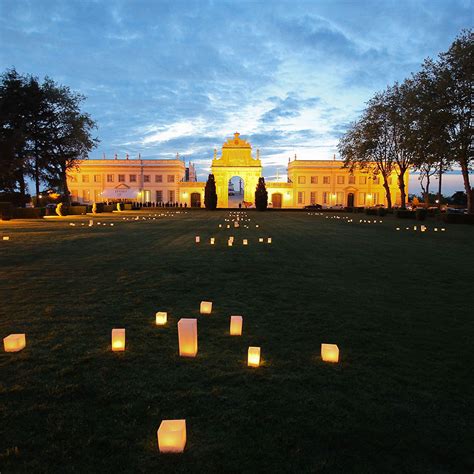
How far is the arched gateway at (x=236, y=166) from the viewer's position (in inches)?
2950

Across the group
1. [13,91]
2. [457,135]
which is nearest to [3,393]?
[457,135]

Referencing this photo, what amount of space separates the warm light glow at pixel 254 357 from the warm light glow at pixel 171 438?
153 centimetres

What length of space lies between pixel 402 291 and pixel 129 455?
6554 mm

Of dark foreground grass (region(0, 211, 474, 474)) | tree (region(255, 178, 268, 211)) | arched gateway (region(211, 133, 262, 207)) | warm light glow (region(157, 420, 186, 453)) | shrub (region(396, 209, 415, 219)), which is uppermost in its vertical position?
arched gateway (region(211, 133, 262, 207))

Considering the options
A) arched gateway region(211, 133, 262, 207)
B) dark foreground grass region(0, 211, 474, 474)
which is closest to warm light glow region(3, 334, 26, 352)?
dark foreground grass region(0, 211, 474, 474)

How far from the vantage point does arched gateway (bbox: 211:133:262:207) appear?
2950 inches

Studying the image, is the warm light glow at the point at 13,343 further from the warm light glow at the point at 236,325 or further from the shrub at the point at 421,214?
the shrub at the point at 421,214

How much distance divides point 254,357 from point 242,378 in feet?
1.02

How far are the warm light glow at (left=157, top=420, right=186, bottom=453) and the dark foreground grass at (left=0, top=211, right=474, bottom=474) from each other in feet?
0.26

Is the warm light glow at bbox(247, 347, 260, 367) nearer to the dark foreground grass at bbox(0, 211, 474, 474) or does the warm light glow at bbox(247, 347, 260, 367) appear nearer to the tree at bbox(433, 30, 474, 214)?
the dark foreground grass at bbox(0, 211, 474, 474)

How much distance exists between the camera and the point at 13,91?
128 ft

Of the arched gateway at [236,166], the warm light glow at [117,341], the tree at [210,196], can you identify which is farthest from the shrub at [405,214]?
the warm light glow at [117,341]

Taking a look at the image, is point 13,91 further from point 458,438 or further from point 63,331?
point 458,438

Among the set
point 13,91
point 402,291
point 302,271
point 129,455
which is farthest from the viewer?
point 13,91
